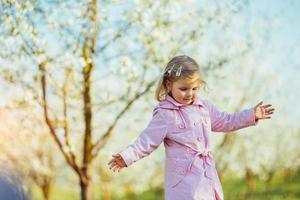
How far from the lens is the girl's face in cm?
342

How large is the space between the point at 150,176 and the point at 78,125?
717 centimetres

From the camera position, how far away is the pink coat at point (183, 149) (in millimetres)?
3469

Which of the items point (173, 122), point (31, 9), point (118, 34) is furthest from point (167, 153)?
point (118, 34)

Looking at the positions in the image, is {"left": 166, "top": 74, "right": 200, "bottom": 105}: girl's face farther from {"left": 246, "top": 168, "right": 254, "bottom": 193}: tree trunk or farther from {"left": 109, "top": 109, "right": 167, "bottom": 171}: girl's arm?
{"left": 246, "top": 168, "right": 254, "bottom": 193}: tree trunk

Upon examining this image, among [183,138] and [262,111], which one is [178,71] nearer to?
[183,138]

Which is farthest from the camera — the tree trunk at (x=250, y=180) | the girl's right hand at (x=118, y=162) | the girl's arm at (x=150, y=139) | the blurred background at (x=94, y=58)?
the tree trunk at (x=250, y=180)

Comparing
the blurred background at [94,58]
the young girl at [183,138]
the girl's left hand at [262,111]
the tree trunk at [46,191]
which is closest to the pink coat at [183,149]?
the young girl at [183,138]

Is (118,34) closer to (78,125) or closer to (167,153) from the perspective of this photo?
(78,125)

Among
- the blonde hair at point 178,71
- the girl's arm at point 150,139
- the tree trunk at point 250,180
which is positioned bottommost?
the tree trunk at point 250,180

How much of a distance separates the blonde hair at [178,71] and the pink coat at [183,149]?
3.4 inches

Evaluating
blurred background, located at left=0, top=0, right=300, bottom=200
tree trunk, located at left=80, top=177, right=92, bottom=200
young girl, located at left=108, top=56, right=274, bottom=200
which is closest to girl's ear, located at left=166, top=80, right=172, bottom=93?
young girl, located at left=108, top=56, right=274, bottom=200

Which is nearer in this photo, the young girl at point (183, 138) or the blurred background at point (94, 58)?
the young girl at point (183, 138)

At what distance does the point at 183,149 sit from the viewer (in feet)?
11.5

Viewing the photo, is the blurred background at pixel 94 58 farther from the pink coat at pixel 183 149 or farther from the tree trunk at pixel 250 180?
the tree trunk at pixel 250 180
